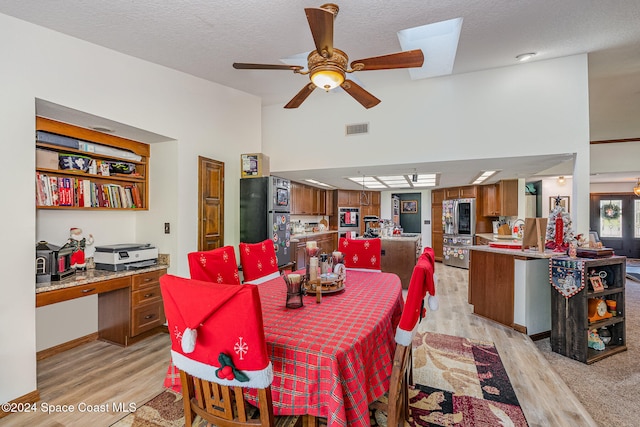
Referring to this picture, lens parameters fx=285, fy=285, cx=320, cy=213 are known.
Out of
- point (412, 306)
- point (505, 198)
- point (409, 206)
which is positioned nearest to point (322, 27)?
point (412, 306)

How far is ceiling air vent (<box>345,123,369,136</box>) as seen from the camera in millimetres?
3986

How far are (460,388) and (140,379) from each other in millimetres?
2501

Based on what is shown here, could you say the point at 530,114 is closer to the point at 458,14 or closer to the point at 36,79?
the point at 458,14

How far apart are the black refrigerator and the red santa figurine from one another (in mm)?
1738

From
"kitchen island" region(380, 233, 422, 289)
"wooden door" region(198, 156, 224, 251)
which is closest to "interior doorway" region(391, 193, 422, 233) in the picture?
"kitchen island" region(380, 233, 422, 289)

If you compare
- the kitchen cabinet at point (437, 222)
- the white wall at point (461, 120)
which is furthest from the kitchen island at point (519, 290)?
the kitchen cabinet at point (437, 222)

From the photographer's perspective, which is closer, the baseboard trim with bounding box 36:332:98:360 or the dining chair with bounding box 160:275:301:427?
the dining chair with bounding box 160:275:301:427

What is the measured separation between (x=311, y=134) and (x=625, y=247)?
9.60 meters

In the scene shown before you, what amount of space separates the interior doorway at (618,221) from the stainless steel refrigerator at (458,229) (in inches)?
157

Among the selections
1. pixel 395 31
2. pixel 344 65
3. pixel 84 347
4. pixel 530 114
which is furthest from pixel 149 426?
pixel 530 114

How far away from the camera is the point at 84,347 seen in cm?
288

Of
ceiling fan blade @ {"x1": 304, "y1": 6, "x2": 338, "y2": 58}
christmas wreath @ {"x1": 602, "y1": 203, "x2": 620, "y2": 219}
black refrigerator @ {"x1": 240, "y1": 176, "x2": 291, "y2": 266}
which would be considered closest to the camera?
ceiling fan blade @ {"x1": 304, "y1": 6, "x2": 338, "y2": 58}

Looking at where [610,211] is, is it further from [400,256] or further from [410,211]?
[400,256]

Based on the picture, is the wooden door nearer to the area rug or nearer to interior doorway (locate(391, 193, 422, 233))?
the area rug
